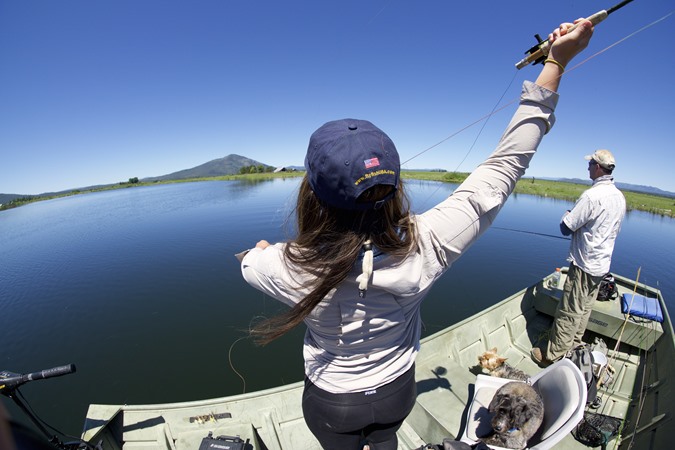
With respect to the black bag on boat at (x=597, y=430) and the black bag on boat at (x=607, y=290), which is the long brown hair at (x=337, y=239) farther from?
the black bag on boat at (x=607, y=290)

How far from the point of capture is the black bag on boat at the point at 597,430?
10.3ft

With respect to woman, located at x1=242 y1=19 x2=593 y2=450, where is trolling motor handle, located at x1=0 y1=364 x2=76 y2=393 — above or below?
below

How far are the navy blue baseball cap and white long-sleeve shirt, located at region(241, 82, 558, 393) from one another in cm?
27

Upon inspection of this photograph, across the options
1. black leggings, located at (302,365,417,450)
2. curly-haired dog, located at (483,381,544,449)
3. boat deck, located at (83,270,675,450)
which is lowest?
boat deck, located at (83,270,675,450)

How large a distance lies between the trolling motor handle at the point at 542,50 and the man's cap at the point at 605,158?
2.77m

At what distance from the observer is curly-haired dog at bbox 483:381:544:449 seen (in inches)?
91.1

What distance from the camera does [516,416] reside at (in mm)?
2354

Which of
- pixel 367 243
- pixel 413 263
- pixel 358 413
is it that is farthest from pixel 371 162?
pixel 358 413

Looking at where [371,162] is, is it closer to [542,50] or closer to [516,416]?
[542,50]

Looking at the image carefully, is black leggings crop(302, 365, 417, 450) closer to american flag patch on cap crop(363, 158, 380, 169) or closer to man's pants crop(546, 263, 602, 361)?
american flag patch on cap crop(363, 158, 380, 169)

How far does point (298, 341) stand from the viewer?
775 cm

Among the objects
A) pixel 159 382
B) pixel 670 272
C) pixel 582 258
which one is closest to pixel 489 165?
pixel 582 258

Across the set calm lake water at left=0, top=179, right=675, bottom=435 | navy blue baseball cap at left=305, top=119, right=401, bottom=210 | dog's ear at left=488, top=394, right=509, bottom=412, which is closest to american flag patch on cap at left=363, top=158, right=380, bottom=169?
navy blue baseball cap at left=305, top=119, right=401, bottom=210

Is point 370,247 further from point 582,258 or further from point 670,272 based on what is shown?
point 670,272
